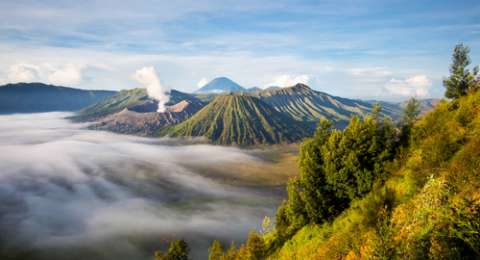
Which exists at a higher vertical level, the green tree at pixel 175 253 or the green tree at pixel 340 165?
the green tree at pixel 340 165

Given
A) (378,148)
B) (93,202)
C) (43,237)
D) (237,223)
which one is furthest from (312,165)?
(93,202)

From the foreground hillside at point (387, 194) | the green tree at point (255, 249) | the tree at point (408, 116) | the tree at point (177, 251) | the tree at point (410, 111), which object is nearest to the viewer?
the foreground hillside at point (387, 194)

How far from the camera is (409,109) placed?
63.0 meters

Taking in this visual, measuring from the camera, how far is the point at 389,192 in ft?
134

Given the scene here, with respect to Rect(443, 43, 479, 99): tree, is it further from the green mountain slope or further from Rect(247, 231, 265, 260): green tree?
Rect(247, 231, 265, 260): green tree

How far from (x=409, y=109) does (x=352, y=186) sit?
78.2 ft

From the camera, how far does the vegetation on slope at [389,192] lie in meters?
20.3

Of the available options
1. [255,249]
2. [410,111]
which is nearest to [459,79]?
[410,111]

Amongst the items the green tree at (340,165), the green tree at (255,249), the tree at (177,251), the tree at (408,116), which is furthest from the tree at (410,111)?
the tree at (177,251)

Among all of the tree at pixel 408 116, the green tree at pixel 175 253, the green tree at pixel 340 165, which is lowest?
the green tree at pixel 175 253

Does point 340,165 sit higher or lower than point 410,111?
lower

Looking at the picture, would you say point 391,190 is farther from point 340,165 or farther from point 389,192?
point 340,165

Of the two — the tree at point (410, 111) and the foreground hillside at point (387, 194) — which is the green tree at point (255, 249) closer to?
the foreground hillside at point (387, 194)

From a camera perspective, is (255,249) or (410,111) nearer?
(255,249)
